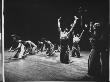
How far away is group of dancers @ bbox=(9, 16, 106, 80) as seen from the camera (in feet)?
12.3

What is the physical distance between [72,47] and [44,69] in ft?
2.60

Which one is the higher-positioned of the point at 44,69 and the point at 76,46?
the point at 76,46

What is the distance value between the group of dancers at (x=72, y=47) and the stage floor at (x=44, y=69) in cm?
10

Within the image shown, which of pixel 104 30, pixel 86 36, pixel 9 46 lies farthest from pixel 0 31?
pixel 104 30

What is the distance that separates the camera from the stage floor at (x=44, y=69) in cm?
370

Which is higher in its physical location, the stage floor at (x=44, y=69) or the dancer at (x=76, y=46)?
the dancer at (x=76, y=46)

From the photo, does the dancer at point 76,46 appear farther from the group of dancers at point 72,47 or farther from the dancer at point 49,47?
the dancer at point 49,47

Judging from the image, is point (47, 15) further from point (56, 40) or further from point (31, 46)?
point (31, 46)

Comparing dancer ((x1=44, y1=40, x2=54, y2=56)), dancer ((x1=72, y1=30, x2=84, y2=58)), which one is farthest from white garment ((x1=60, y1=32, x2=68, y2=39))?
dancer ((x1=44, y1=40, x2=54, y2=56))

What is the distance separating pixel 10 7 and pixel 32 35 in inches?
30.6

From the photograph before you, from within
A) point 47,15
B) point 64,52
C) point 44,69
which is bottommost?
point 44,69

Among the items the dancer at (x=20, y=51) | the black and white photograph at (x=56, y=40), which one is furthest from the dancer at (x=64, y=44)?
the dancer at (x=20, y=51)

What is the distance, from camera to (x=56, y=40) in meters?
3.80

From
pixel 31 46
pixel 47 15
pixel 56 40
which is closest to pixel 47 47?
pixel 56 40
